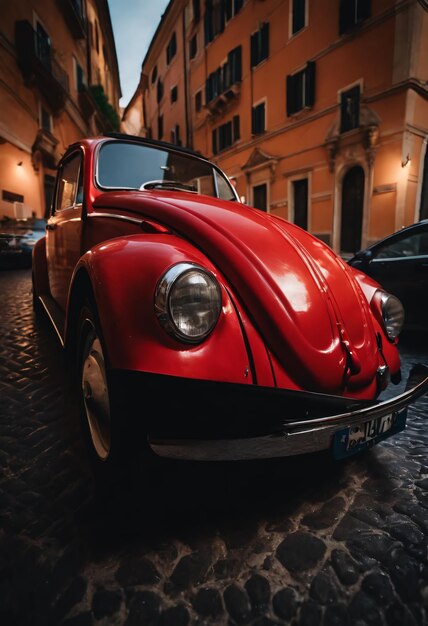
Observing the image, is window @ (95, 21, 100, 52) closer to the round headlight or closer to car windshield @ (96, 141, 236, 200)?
car windshield @ (96, 141, 236, 200)

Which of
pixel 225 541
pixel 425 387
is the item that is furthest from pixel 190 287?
pixel 425 387

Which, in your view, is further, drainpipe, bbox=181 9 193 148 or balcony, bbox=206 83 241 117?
drainpipe, bbox=181 9 193 148

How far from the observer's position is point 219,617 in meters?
1.01

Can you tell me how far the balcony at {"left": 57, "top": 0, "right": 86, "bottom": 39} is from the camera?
17.2 metres

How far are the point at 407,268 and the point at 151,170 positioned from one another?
9.27 ft

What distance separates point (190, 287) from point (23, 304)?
4.95 meters

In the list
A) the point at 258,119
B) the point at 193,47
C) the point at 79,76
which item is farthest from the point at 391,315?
the point at 193,47

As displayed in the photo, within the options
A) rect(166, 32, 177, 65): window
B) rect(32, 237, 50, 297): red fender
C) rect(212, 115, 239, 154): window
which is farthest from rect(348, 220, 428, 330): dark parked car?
rect(166, 32, 177, 65): window

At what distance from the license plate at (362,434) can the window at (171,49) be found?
30.0 meters

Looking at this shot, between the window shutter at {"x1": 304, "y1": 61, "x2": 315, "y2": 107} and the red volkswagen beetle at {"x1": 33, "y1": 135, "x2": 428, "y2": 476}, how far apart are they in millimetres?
14312

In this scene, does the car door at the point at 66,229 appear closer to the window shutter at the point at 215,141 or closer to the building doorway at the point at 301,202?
the building doorway at the point at 301,202

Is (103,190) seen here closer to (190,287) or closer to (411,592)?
(190,287)

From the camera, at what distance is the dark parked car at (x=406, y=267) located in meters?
3.76

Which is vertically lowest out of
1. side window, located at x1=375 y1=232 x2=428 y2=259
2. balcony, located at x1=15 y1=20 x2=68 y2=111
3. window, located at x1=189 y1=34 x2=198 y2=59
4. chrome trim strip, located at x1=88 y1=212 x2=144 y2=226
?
side window, located at x1=375 y1=232 x2=428 y2=259
